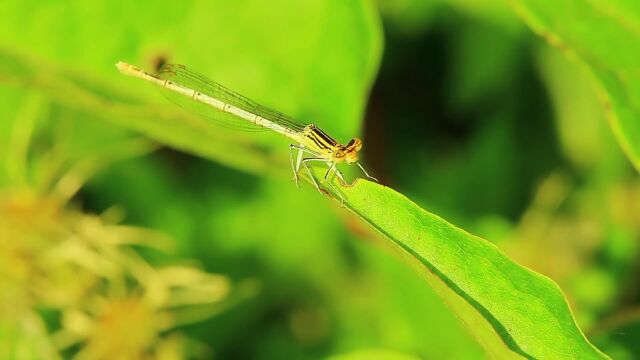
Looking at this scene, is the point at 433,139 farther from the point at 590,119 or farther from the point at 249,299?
the point at 249,299

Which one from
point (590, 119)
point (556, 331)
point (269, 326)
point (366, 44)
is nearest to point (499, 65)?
point (590, 119)

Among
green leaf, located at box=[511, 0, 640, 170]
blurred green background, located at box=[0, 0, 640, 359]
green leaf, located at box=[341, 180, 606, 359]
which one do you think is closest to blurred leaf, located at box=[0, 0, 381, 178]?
blurred green background, located at box=[0, 0, 640, 359]

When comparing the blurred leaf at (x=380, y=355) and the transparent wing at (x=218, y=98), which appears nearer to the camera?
the blurred leaf at (x=380, y=355)

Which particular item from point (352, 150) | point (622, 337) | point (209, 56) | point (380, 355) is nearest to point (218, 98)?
point (209, 56)

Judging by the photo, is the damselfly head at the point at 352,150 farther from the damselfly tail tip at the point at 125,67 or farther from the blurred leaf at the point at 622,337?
→ the blurred leaf at the point at 622,337

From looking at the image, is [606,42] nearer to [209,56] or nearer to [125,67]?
[209,56]

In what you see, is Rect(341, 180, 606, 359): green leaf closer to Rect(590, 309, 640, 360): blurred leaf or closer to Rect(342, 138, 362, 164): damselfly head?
Rect(590, 309, 640, 360): blurred leaf

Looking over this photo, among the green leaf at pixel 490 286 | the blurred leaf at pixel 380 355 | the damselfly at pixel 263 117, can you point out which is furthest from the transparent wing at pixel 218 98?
the green leaf at pixel 490 286
